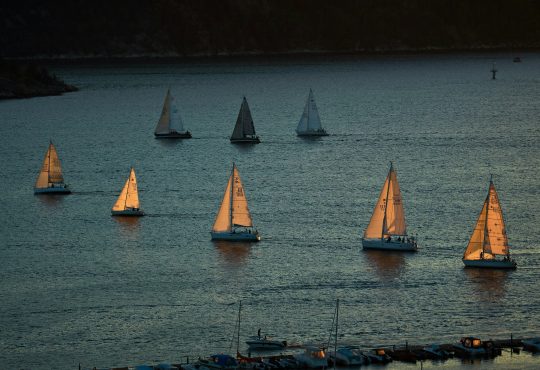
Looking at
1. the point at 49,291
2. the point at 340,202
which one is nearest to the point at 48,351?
the point at 49,291

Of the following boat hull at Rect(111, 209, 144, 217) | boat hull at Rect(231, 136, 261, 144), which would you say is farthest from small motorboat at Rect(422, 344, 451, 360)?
boat hull at Rect(231, 136, 261, 144)

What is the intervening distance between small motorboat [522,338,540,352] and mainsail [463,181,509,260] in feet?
52.0

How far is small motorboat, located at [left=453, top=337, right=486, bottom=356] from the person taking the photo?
2726 inches

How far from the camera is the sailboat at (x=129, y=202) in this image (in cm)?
10438

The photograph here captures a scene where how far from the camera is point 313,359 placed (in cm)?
6681

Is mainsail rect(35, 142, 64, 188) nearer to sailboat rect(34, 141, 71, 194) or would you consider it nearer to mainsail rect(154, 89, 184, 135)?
sailboat rect(34, 141, 71, 194)

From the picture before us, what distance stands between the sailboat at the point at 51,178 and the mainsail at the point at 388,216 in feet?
103

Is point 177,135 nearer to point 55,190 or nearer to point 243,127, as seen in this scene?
point 243,127

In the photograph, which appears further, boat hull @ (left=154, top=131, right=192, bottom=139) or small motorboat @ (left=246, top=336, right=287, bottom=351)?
boat hull @ (left=154, top=131, right=192, bottom=139)

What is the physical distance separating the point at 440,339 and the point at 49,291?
22.0 metres

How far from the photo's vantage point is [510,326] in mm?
75125

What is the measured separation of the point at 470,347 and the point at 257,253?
24.2 meters

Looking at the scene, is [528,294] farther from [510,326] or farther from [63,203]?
[63,203]

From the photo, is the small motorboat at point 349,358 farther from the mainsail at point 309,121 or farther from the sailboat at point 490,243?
the mainsail at point 309,121
